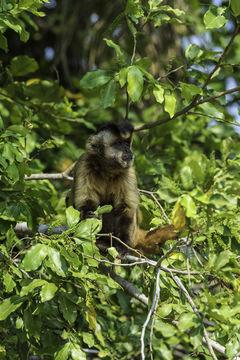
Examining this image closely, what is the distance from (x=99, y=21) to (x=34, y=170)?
3.62 metres

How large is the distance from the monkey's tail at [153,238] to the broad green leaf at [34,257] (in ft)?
3.11

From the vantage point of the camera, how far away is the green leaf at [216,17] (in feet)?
10.7

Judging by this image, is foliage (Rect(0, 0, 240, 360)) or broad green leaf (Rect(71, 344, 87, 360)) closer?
foliage (Rect(0, 0, 240, 360))

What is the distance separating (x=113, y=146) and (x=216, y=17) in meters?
1.52

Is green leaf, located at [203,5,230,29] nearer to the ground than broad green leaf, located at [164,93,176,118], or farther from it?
farther from it

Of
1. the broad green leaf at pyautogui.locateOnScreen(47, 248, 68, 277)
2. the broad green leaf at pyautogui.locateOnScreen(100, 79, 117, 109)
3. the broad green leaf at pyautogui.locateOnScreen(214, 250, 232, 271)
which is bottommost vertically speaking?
the broad green leaf at pyautogui.locateOnScreen(47, 248, 68, 277)

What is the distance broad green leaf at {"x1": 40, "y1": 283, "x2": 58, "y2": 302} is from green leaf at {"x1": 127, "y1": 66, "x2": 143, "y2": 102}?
1298mm

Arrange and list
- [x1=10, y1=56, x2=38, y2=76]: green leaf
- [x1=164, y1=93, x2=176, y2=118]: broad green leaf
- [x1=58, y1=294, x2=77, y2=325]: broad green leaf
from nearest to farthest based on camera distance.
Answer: [x1=58, y1=294, x2=77, y2=325]: broad green leaf → [x1=164, y1=93, x2=176, y2=118]: broad green leaf → [x1=10, y1=56, x2=38, y2=76]: green leaf

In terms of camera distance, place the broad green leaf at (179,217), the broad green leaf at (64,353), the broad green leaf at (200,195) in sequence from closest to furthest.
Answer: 1. the broad green leaf at (200,195)
2. the broad green leaf at (179,217)
3. the broad green leaf at (64,353)

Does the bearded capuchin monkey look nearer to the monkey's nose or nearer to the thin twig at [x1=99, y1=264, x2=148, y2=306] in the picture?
the monkey's nose

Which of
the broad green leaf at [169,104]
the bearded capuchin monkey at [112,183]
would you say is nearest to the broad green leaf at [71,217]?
the broad green leaf at [169,104]

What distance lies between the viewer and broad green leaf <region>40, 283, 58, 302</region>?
2.61m

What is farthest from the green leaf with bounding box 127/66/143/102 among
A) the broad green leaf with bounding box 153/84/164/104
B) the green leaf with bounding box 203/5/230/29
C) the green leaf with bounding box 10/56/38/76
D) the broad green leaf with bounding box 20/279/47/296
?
the green leaf with bounding box 10/56/38/76

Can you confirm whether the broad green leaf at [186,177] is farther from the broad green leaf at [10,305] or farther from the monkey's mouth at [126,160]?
the monkey's mouth at [126,160]
